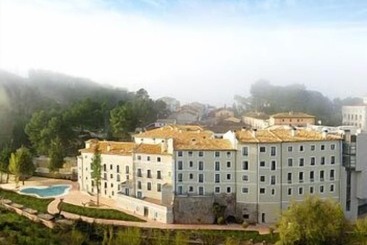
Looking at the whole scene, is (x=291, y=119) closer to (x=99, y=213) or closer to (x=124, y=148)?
(x=124, y=148)

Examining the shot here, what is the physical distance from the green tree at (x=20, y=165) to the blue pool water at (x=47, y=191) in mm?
1769

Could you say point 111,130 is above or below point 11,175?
above

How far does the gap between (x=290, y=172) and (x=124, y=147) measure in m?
9.56

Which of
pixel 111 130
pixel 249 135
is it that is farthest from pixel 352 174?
pixel 111 130

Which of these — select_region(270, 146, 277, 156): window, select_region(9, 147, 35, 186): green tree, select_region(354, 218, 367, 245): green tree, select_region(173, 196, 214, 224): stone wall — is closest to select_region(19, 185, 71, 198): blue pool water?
select_region(9, 147, 35, 186): green tree

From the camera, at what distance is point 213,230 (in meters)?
22.0

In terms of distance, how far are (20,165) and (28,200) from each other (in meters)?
5.40

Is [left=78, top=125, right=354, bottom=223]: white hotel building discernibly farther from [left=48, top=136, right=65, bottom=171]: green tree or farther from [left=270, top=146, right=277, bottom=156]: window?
[left=48, top=136, right=65, bottom=171]: green tree

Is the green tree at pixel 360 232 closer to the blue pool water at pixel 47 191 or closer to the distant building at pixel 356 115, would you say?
the blue pool water at pixel 47 191

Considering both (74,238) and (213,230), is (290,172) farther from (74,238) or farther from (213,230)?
(74,238)

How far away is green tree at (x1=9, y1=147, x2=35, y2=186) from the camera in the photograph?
1231 inches

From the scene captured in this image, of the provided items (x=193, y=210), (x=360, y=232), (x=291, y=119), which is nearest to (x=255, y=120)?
(x=291, y=119)

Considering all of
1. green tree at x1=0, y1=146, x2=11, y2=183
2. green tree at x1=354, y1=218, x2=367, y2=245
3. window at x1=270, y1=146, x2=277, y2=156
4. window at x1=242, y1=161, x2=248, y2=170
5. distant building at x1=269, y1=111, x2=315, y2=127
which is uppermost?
distant building at x1=269, y1=111, x2=315, y2=127

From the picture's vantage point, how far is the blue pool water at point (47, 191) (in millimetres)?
28538
